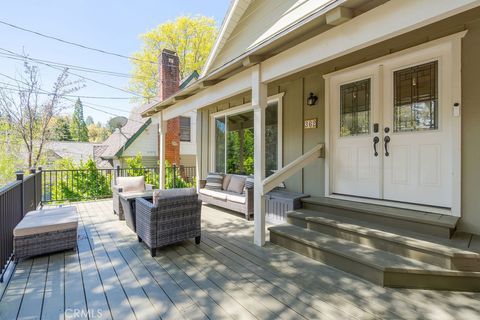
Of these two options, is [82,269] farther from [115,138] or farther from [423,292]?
[115,138]

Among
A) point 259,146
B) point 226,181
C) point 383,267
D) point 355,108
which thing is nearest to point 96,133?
point 226,181

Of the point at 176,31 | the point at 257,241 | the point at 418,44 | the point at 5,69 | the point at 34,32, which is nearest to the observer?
the point at 418,44

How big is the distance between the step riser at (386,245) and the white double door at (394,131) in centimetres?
92

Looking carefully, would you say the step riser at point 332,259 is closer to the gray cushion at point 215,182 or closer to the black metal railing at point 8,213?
the gray cushion at point 215,182

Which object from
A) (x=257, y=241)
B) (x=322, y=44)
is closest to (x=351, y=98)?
(x=322, y=44)

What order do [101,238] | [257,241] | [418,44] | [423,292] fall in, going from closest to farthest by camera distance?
[423,292] < [418,44] < [257,241] < [101,238]

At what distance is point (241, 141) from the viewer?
6.50 m

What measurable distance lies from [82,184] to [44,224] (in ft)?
16.1

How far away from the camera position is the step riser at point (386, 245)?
7.92 ft

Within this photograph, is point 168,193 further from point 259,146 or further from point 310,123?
point 310,123

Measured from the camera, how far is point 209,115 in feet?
24.7

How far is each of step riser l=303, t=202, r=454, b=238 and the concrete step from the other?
3.8 inches

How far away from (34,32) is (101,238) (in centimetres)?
897

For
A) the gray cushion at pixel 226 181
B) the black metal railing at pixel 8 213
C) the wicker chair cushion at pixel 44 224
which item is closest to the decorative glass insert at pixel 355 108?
the gray cushion at pixel 226 181
